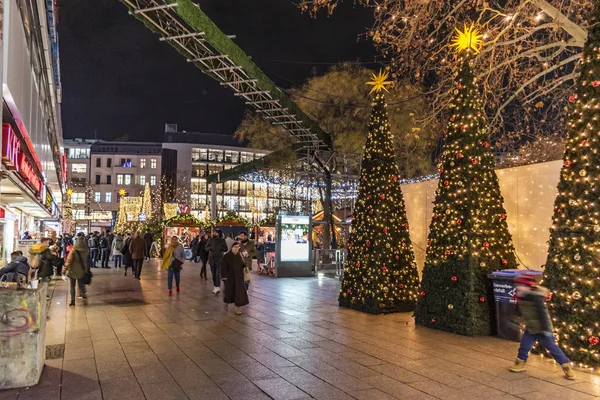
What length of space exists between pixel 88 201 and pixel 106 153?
9818 millimetres

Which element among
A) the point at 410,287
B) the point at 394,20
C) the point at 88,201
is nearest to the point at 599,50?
the point at 394,20

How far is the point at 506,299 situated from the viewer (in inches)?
345

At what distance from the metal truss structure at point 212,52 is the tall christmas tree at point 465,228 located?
6.50 meters

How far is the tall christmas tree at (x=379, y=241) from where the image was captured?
11367mm

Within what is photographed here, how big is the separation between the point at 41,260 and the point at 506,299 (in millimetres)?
10847

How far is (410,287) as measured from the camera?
460 inches

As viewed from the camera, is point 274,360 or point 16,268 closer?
point 274,360

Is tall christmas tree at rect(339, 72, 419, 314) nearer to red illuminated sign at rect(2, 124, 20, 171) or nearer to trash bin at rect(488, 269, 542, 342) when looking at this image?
trash bin at rect(488, 269, 542, 342)

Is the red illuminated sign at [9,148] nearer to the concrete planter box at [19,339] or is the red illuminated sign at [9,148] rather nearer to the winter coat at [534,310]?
the concrete planter box at [19,339]

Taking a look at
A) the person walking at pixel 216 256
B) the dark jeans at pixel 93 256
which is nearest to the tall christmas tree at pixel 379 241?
the person walking at pixel 216 256

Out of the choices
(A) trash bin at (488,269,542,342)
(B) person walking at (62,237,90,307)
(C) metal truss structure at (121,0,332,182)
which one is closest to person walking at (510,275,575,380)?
(A) trash bin at (488,269,542,342)

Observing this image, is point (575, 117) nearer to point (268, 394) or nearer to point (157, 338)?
point (268, 394)

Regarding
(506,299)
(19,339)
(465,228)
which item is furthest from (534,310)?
(19,339)

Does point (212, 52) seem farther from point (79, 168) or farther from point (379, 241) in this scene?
point (79, 168)
